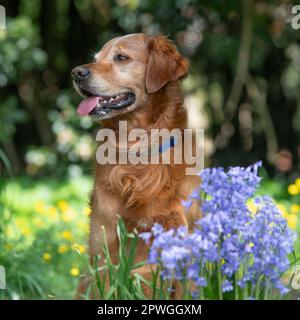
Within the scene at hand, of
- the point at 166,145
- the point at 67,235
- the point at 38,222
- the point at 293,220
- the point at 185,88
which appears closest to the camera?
the point at 166,145

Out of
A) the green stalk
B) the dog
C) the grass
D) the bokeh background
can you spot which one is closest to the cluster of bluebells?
the green stalk

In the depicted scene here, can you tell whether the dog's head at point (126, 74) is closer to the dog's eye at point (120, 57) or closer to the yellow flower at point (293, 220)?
the dog's eye at point (120, 57)

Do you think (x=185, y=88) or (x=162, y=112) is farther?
(x=185, y=88)

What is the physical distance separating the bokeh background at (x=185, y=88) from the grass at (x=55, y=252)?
0.11 meters

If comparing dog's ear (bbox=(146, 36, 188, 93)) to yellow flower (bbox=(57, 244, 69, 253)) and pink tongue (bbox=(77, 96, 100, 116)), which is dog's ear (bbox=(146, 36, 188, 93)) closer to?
pink tongue (bbox=(77, 96, 100, 116))

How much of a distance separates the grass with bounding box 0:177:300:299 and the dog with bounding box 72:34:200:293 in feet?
0.51

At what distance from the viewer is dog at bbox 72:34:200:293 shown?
3.21 meters

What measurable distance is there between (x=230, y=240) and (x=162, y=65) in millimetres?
1395

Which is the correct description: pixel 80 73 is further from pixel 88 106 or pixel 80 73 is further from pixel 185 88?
pixel 185 88

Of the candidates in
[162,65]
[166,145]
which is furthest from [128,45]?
[166,145]

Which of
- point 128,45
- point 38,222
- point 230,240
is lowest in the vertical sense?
point 38,222

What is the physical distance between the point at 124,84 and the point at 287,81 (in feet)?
19.9

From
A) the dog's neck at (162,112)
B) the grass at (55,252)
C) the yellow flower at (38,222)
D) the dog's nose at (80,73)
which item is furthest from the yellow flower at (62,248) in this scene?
the dog's nose at (80,73)

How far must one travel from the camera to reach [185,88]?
29.3 ft
